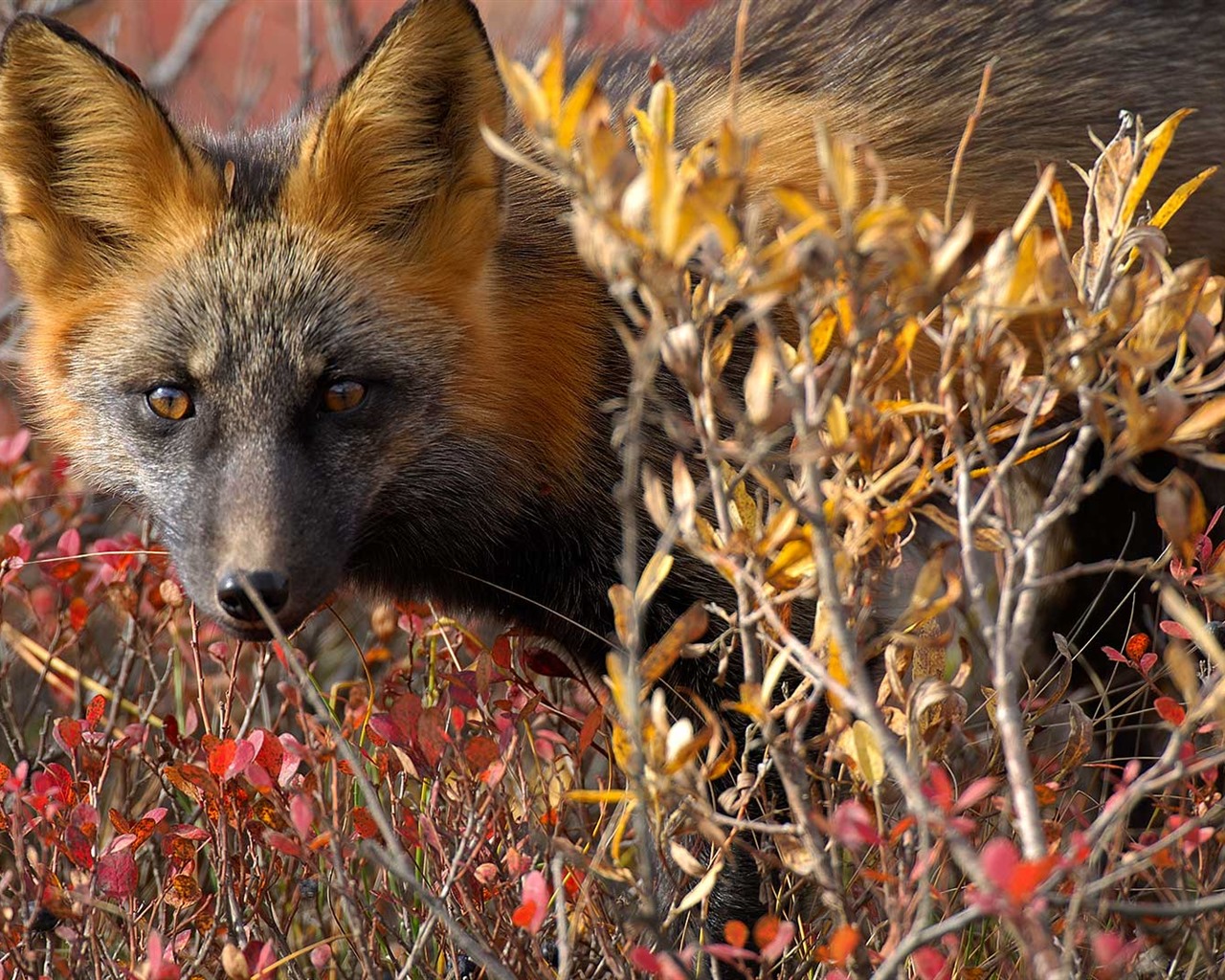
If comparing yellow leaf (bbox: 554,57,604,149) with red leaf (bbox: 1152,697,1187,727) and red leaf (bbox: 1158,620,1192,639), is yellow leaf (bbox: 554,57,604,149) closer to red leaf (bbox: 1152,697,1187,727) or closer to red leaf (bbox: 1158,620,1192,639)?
red leaf (bbox: 1152,697,1187,727)

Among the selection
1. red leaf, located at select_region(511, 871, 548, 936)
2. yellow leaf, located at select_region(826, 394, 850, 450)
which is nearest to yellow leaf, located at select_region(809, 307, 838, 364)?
yellow leaf, located at select_region(826, 394, 850, 450)

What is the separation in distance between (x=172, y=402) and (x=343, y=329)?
42 cm

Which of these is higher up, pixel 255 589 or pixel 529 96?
pixel 529 96

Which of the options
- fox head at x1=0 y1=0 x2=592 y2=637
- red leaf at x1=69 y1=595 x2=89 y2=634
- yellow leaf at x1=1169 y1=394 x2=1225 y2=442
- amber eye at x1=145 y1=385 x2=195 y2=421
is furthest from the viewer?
red leaf at x1=69 y1=595 x2=89 y2=634

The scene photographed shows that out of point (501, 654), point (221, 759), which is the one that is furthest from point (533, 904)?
point (501, 654)

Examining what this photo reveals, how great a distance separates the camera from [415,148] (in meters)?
3.45

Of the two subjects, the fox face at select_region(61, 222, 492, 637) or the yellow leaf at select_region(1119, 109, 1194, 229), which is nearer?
the yellow leaf at select_region(1119, 109, 1194, 229)

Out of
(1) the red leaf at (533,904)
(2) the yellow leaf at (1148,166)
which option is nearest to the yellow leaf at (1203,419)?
(2) the yellow leaf at (1148,166)

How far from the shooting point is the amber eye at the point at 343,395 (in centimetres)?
328

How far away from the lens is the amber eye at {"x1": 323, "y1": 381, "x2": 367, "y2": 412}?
3.28m

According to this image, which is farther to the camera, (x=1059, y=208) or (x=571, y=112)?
(x=1059, y=208)

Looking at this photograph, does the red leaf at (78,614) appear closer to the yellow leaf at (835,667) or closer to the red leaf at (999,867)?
the yellow leaf at (835,667)

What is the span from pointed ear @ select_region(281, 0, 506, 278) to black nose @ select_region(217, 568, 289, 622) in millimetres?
915

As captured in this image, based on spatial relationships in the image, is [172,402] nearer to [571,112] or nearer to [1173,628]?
[571,112]
